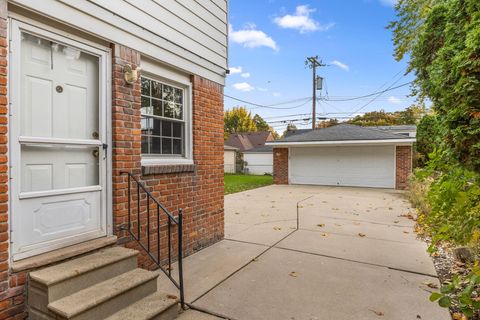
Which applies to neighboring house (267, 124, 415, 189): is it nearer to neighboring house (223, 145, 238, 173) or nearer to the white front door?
neighboring house (223, 145, 238, 173)

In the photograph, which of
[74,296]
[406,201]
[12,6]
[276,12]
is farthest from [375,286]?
[276,12]

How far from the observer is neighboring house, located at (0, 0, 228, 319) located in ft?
7.63

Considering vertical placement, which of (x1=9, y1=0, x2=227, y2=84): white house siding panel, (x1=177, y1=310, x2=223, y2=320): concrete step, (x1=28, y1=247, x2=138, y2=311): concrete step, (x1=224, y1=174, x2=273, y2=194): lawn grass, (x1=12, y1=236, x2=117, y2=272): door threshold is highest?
(x1=9, y1=0, x2=227, y2=84): white house siding panel

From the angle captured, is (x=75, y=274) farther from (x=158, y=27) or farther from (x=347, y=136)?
(x=347, y=136)

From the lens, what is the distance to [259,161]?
26312 millimetres

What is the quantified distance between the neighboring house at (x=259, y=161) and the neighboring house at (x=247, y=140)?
18.5 feet

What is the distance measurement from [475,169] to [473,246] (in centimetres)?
215

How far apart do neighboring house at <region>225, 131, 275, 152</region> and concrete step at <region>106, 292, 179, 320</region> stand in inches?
1170

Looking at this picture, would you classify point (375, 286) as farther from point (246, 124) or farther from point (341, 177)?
point (246, 124)

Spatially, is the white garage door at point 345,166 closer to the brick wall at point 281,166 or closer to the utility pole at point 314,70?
the brick wall at point 281,166

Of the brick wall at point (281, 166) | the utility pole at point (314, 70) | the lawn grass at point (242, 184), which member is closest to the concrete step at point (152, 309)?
the lawn grass at point (242, 184)

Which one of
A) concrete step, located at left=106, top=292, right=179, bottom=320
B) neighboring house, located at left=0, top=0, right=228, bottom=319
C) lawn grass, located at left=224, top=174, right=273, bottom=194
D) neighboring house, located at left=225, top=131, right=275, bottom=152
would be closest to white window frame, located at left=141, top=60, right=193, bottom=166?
neighboring house, located at left=0, top=0, right=228, bottom=319

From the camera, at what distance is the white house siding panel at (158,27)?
2717 millimetres

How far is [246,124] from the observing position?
4369cm
